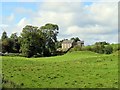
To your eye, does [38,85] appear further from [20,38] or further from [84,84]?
[20,38]

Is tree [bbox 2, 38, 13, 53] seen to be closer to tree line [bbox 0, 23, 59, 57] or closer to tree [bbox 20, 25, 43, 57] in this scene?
tree line [bbox 0, 23, 59, 57]

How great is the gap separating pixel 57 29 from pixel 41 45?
36.4 ft

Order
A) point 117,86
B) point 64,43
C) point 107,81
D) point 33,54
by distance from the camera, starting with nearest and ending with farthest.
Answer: point 117,86, point 107,81, point 33,54, point 64,43

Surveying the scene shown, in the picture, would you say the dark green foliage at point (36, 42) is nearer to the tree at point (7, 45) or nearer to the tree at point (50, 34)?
the tree at point (50, 34)

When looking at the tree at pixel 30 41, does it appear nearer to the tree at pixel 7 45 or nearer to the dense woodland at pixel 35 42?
the dense woodland at pixel 35 42

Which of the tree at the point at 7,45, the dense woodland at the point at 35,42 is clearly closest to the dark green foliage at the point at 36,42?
the dense woodland at the point at 35,42

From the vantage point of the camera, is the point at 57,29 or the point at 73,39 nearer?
the point at 57,29

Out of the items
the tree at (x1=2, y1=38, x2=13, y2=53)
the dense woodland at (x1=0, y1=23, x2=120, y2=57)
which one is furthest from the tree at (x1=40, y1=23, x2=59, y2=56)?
the tree at (x1=2, y1=38, x2=13, y2=53)

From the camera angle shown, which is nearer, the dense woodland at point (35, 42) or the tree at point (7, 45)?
the dense woodland at point (35, 42)

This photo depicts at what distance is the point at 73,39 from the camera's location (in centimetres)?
16200

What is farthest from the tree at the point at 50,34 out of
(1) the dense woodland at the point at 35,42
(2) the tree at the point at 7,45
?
(2) the tree at the point at 7,45

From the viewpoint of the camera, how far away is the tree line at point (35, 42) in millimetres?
90438

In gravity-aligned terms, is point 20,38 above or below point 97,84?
above

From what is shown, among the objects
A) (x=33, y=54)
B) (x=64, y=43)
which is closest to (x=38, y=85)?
(x=33, y=54)
